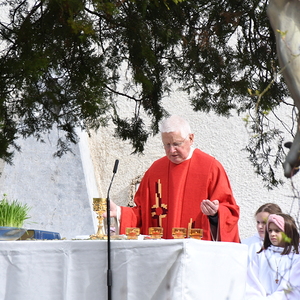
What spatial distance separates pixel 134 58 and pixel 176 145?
857mm

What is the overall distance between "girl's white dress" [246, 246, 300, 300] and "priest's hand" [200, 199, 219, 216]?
0.41m

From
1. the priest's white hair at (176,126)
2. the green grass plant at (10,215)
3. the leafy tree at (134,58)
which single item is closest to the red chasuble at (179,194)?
the priest's white hair at (176,126)

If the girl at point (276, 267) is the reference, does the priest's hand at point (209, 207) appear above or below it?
above

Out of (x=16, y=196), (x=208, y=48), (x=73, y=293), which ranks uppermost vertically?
(x=208, y=48)

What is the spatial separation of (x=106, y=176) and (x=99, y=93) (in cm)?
500

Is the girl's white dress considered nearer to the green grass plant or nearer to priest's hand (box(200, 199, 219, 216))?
priest's hand (box(200, 199, 219, 216))

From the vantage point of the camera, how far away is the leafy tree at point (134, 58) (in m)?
4.67

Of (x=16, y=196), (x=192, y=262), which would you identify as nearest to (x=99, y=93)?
(x=192, y=262)

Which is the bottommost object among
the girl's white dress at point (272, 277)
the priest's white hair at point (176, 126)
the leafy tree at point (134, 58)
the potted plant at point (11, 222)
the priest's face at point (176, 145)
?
the girl's white dress at point (272, 277)

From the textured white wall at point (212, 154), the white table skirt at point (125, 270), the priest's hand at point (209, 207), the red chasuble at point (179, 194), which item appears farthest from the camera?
the textured white wall at point (212, 154)

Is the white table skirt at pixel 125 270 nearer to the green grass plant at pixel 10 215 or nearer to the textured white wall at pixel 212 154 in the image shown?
the green grass plant at pixel 10 215

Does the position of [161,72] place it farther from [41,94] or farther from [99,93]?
[41,94]

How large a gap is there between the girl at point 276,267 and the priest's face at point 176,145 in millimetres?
786

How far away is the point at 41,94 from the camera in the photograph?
4832 mm
